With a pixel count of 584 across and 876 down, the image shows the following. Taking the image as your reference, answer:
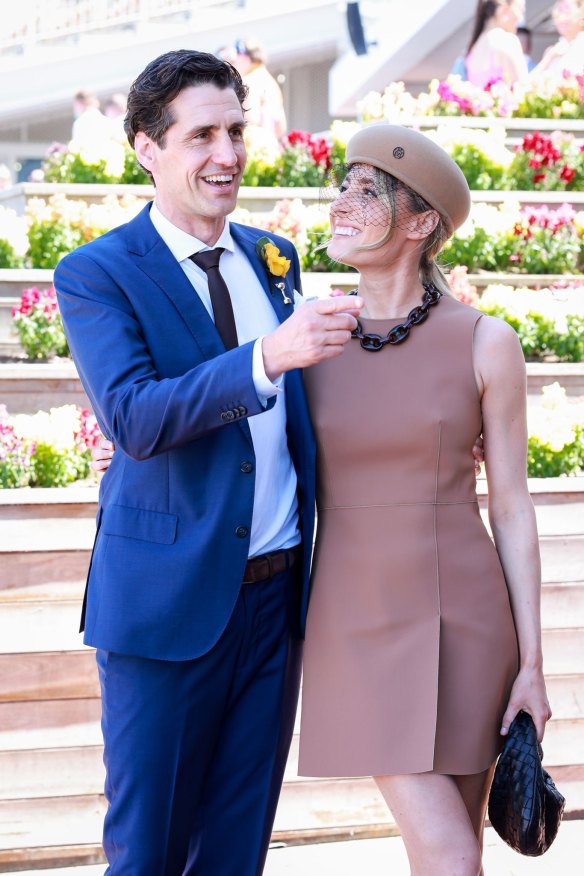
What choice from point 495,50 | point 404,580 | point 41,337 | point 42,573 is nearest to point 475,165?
point 495,50

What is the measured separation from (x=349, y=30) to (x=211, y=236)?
13106 mm

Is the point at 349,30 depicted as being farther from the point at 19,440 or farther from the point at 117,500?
the point at 117,500

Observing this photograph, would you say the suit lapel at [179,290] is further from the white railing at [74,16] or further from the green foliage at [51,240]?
the white railing at [74,16]

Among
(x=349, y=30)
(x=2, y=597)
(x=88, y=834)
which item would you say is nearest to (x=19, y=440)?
(x=2, y=597)

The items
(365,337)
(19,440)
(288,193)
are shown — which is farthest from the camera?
(288,193)

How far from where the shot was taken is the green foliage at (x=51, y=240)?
6309 millimetres

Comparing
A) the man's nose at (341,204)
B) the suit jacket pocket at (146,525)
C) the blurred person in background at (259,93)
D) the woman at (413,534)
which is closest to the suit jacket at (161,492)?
the suit jacket pocket at (146,525)

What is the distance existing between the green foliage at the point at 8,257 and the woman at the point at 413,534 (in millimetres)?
4369

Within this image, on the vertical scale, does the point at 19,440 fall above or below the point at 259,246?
below

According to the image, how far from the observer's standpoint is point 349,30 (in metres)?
14.5

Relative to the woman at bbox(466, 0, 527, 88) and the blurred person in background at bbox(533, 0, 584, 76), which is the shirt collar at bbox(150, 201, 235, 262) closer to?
the woman at bbox(466, 0, 527, 88)

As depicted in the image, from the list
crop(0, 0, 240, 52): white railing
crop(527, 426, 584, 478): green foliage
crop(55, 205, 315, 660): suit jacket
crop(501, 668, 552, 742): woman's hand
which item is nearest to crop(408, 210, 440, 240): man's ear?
crop(55, 205, 315, 660): suit jacket

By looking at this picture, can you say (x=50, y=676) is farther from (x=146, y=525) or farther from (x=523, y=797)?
(x=523, y=797)

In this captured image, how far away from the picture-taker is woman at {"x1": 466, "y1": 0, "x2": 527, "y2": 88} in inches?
359
